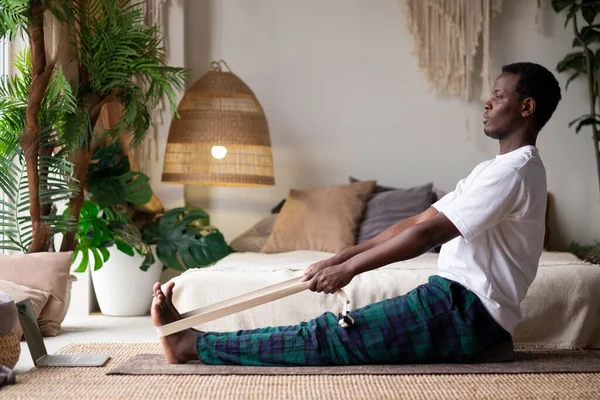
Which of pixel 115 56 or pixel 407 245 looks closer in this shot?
pixel 407 245

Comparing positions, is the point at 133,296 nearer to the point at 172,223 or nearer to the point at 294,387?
the point at 172,223

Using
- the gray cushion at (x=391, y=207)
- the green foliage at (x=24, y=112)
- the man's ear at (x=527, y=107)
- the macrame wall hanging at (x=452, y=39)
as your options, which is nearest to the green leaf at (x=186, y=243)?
the gray cushion at (x=391, y=207)

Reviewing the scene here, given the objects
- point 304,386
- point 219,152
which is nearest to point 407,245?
point 304,386

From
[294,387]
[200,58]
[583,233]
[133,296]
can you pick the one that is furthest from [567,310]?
[200,58]

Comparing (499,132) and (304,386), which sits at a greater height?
(499,132)

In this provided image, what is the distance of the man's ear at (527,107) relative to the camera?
246 centimetres

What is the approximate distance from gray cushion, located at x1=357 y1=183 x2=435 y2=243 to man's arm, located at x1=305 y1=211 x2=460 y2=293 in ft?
6.56

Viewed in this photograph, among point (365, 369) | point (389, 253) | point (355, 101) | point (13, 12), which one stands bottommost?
point (365, 369)

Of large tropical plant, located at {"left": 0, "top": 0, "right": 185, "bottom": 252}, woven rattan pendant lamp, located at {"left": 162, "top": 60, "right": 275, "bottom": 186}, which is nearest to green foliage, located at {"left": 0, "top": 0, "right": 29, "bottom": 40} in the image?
large tropical plant, located at {"left": 0, "top": 0, "right": 185, "bottom": 252}

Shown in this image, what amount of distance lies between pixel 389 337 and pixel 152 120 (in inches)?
107

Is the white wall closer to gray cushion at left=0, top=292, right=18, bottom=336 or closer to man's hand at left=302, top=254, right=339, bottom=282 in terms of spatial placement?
gray cushion at left=0, top=292, right=18, bottom=336

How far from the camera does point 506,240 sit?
2.42 meters

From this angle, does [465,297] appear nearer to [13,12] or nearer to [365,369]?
[365,369]

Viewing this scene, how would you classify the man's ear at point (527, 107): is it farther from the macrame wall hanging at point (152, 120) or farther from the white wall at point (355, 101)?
the macrame wall hanging at point (152, 120)
